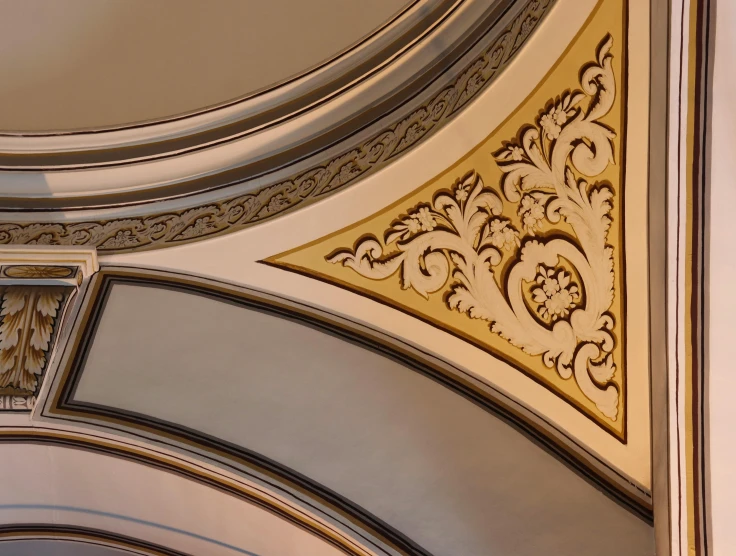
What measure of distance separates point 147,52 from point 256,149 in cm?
109

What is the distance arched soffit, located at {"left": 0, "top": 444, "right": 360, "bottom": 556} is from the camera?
3375mm

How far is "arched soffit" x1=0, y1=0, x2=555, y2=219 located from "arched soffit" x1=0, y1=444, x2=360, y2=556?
99cm

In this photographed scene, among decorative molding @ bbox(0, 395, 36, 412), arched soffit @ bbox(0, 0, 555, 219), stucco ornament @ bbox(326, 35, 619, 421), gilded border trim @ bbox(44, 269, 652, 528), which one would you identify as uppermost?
arched soffit @ bbox(0, 0, 555, 219)

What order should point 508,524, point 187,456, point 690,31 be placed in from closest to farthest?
point 690,31 < point 508,524 < point 187,456

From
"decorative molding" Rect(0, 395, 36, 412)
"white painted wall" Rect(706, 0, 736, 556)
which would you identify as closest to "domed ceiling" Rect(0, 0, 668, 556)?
"decorative molding" Rect(0, 395, 36, 412)

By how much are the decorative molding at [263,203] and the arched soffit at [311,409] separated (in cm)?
19

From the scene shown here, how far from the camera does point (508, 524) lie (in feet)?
9.78

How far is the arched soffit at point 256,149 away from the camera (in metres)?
3.20

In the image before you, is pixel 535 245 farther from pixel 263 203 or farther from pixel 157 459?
pixel 157 459

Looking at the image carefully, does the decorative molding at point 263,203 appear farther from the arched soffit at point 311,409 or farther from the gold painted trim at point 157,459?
the gold painted trim at point 157,459

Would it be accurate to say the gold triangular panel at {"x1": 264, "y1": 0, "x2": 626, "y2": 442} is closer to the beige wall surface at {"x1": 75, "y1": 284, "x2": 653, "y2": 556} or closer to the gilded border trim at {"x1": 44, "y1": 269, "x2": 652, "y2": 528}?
the gilded border trim at {"x1": 44, "y1": 269, "x2": 652, "y2": 528}

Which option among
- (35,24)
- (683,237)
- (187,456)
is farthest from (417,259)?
(35,24)

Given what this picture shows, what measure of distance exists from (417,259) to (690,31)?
139 centimetres

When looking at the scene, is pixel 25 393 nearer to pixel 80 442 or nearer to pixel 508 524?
→ pixel 80 442
